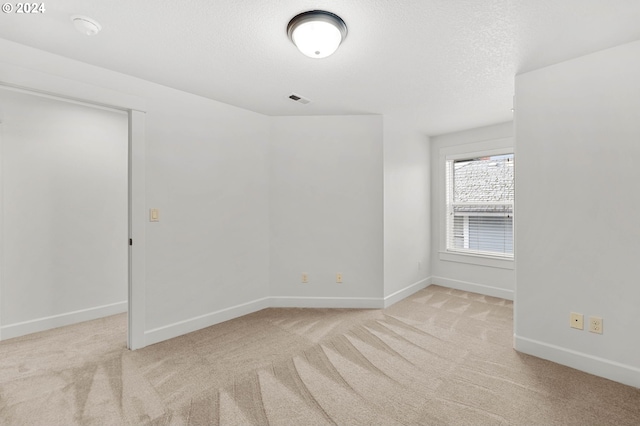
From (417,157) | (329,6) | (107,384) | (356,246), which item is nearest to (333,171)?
(356,246)

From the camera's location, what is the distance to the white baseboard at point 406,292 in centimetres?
370

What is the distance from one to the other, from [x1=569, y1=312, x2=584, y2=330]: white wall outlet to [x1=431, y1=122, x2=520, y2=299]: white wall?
166 centimetres

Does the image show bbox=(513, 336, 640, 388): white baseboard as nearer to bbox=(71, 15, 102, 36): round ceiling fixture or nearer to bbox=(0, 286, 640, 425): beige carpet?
bbox=(0, 286, 640, 425): beige carpet

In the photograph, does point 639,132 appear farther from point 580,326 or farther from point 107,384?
point 107,384

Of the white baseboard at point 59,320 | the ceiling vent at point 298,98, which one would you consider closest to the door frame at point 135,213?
the white baseboard at point 59,320

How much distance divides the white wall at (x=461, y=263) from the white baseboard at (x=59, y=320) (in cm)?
453

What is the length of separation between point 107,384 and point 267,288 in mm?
1855

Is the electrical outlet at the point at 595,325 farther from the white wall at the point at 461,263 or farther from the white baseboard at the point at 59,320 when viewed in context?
the white baseboard at the point at 59,320

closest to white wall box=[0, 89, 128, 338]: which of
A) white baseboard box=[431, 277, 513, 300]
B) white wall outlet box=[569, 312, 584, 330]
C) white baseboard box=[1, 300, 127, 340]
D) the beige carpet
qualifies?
white baseboard box=[1, 300, 127, 340]

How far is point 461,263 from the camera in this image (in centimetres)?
443

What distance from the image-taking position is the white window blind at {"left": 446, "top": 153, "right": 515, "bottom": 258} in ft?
13.4

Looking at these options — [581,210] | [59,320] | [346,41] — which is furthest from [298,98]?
[59,320]

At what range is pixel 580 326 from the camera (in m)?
2.24

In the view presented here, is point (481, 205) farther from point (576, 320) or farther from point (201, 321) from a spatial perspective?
point (201, 321)
